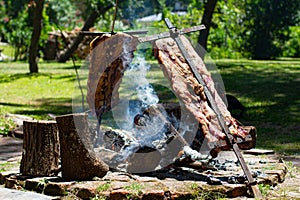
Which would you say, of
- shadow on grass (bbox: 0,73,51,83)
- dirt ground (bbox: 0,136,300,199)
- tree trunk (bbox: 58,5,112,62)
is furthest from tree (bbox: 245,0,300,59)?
dirt ground (bbox: 0,136,300,199)

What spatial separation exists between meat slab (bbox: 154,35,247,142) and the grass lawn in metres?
1.66

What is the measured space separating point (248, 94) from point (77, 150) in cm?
800

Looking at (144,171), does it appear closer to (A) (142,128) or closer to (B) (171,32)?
(A) (142,128)

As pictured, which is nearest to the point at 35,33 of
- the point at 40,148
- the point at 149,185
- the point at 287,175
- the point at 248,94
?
the point at 248,94

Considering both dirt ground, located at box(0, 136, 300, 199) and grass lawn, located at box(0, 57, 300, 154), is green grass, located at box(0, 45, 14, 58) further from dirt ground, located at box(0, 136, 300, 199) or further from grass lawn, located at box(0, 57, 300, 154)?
dirt ground, located at box(0, 136, 300, 199)

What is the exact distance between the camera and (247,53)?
23328 millimetres

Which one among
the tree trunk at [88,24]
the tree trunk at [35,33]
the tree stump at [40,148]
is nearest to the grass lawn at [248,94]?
the tree trunk at [35,33]

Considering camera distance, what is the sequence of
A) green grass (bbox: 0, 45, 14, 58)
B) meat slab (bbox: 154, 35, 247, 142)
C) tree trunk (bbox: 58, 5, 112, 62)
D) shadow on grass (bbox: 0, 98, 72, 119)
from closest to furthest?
1. meat slab (bbox: 154, 35, 247, 142)
2. shadow on grass (bbox: 0, 98, 72, 119)
3. tree trunk (bbox: 58, 5, 112, 62)
4. green grass (bbox: 0, 45, 14, 58)

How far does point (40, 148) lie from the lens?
625 cm

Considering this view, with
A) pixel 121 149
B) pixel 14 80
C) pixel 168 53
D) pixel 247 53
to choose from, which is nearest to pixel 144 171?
pixel 121 149

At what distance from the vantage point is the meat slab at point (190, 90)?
6344mm

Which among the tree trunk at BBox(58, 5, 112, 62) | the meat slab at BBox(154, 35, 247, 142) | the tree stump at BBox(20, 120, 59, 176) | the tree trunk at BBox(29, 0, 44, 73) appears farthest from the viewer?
the tree trunk at BBox(58, 5, 112, 62)

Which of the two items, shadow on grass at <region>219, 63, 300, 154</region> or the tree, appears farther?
the tree

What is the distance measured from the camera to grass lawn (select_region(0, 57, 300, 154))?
9984mm
